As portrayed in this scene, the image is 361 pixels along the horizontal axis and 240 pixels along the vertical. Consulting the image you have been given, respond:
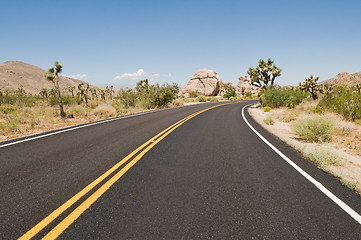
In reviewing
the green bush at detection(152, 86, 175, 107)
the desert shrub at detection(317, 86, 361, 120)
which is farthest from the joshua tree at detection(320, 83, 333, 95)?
the green bush at detection(152, 86, 175, 107)

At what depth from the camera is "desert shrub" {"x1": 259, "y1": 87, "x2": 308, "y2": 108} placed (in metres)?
21.3

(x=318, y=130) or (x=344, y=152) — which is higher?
(x=318, y=130)

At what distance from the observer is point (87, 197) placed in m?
3.08

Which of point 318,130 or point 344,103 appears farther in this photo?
point 344,103

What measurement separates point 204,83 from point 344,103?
64.7 m

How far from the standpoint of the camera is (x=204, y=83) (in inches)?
2916

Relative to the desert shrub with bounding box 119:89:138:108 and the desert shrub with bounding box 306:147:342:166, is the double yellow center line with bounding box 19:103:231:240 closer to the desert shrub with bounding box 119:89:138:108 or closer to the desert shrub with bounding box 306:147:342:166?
the desert shrub with bounding box 306:147:342:166

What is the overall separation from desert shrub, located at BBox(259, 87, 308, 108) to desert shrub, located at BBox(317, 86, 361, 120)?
800cm

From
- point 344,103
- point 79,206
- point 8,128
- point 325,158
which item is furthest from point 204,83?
point 79,206

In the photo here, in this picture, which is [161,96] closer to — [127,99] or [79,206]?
[127,99]

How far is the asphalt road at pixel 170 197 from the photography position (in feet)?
8.00

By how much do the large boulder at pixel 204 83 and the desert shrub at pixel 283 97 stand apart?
46904 mm

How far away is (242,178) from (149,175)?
1.93m

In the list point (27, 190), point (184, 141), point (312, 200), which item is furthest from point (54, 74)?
point (312, 200)
